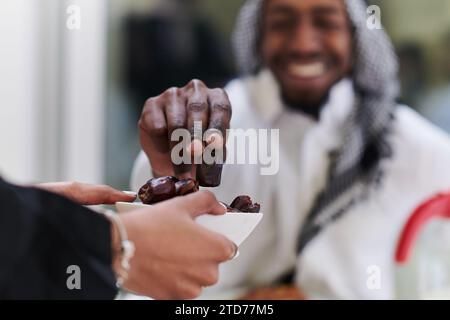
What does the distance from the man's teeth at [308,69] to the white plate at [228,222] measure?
37cm

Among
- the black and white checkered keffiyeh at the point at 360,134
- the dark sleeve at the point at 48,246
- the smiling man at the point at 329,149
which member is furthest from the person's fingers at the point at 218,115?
the black and white checkered keffiyeh at the point at 360,134

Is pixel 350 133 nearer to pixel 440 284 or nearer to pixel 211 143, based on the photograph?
pixel 440 284

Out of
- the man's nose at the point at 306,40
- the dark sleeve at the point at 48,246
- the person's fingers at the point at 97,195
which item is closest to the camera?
the dark sleeve at the point at 48,246

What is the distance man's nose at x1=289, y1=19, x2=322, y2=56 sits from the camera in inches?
32.1

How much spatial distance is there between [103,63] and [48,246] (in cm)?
57

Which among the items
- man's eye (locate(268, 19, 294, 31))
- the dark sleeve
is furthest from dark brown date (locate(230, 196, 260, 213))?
man's eye (locate(268, 19, 294, 31))

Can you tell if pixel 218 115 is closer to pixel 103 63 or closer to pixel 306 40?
pixel 306 40

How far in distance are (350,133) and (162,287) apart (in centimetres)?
51

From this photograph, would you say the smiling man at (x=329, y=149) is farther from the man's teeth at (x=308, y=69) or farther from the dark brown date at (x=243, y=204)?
the dark brown date at (x=243, y=204)

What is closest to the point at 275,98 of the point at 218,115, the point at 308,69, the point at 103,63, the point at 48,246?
the point at 308,69

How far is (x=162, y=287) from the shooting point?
48cm

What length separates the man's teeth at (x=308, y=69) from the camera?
2.72 ft
